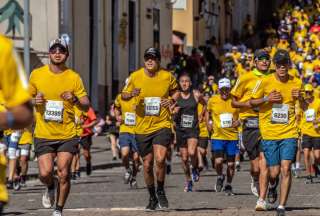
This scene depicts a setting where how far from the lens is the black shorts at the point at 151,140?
47.9 ft

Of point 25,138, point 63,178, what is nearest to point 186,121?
point 25,138

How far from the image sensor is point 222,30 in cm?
6456

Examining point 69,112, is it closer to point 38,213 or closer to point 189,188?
point 38,213

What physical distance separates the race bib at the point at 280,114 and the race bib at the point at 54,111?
8.39 feet

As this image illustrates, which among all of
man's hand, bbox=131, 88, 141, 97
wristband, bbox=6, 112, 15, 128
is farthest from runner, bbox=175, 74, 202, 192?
wristband, bbox=6, 112, 15, 128

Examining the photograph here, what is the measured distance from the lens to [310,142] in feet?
75.0

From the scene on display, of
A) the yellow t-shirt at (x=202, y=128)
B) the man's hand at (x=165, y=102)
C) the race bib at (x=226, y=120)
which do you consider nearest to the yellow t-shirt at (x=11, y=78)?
the man's hand at (x=165, y=102)

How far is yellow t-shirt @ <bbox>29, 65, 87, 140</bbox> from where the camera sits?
12914 mm

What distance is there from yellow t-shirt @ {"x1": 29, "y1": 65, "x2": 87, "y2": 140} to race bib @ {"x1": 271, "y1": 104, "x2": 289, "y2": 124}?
235cm

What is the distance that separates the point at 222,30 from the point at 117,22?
24046mm

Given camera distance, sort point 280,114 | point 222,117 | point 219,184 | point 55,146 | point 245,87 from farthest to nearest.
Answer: point 222,117 → point 219,184 → point 245,87 → point 280,114 → point 55,146

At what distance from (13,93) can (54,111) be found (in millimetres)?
6990

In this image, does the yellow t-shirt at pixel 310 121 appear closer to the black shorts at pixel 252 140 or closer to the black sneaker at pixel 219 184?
the black sneaker at pixel 219 184

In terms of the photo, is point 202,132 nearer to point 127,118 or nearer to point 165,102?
point 127,118
